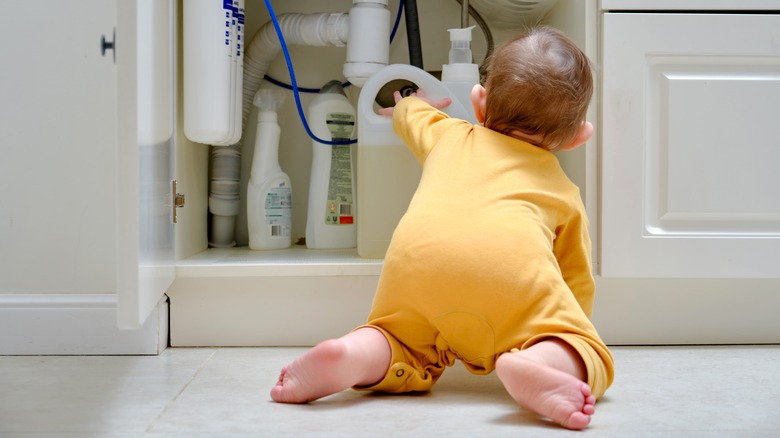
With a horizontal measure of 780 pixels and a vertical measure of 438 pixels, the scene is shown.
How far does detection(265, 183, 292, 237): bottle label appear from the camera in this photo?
142 cm

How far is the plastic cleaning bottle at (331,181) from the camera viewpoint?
4.71ft

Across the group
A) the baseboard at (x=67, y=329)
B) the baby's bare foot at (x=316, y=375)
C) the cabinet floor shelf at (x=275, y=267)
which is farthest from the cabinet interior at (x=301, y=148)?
the baby's bare foot at (x=316, y=375)

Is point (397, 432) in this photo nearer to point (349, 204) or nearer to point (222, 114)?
point (222, 114)

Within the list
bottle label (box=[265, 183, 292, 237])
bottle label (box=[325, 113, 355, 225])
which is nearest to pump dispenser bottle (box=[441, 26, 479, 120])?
bottle label (box=[325, 113, 355, 225])

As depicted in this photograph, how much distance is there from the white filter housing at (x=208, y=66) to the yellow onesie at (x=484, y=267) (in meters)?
0.35

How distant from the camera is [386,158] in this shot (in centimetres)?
125

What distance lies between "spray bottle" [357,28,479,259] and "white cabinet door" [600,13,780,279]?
8.5 inches

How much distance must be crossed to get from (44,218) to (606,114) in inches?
31.0

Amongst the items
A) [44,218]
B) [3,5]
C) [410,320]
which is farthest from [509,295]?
[3,5]

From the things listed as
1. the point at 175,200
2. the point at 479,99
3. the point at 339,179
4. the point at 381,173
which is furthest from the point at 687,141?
the point at 175,200

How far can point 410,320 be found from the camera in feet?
3.01

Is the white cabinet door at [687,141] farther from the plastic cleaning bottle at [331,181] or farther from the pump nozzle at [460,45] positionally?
the plastic cleaning bottle at [331,181]

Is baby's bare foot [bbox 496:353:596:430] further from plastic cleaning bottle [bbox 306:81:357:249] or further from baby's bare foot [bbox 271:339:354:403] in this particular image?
plastic cleaning bottle [bbox 306:81:357:249]

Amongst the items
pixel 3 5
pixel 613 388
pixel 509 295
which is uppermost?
pixel 3 5
